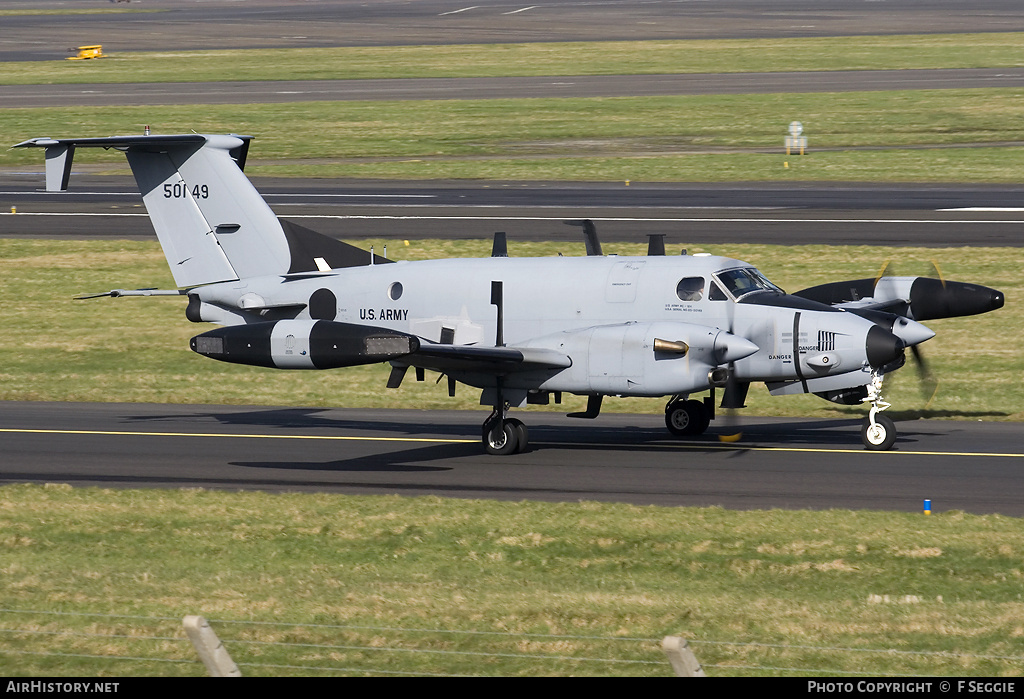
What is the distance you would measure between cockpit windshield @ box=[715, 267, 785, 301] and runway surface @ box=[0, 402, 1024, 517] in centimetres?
251

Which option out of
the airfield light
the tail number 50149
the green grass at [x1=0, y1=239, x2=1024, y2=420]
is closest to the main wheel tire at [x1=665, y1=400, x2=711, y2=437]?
the green grass at [x1=0, y1=239, x2=1024, y2=420]

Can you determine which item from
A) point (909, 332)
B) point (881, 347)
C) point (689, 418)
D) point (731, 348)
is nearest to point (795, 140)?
point (689, 418)

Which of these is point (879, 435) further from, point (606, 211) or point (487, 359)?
point (606, 211)

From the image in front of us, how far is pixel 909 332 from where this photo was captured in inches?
837

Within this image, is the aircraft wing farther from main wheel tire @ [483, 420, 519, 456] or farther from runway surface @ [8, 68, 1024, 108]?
runway surface @ [8, 68, 1024, 108]

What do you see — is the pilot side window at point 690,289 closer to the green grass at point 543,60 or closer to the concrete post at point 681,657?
the concrete post at point 681,657

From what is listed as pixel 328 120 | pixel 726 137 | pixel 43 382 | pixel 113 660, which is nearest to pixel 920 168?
pixel 726 137

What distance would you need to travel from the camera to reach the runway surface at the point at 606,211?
40156 millimetres

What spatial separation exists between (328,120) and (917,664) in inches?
2365

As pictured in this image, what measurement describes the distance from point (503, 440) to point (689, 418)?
3.36m

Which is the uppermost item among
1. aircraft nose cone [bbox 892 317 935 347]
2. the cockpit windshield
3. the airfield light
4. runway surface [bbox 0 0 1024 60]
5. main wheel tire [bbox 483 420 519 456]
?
runway surface [bbox 0 0 1024 60]

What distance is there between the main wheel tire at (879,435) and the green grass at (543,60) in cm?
6433

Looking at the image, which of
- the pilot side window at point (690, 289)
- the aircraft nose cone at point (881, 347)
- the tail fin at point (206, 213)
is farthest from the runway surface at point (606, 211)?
the aircraft nose cone at point (881, 347)

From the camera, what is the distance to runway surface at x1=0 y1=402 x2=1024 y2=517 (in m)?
18.7
